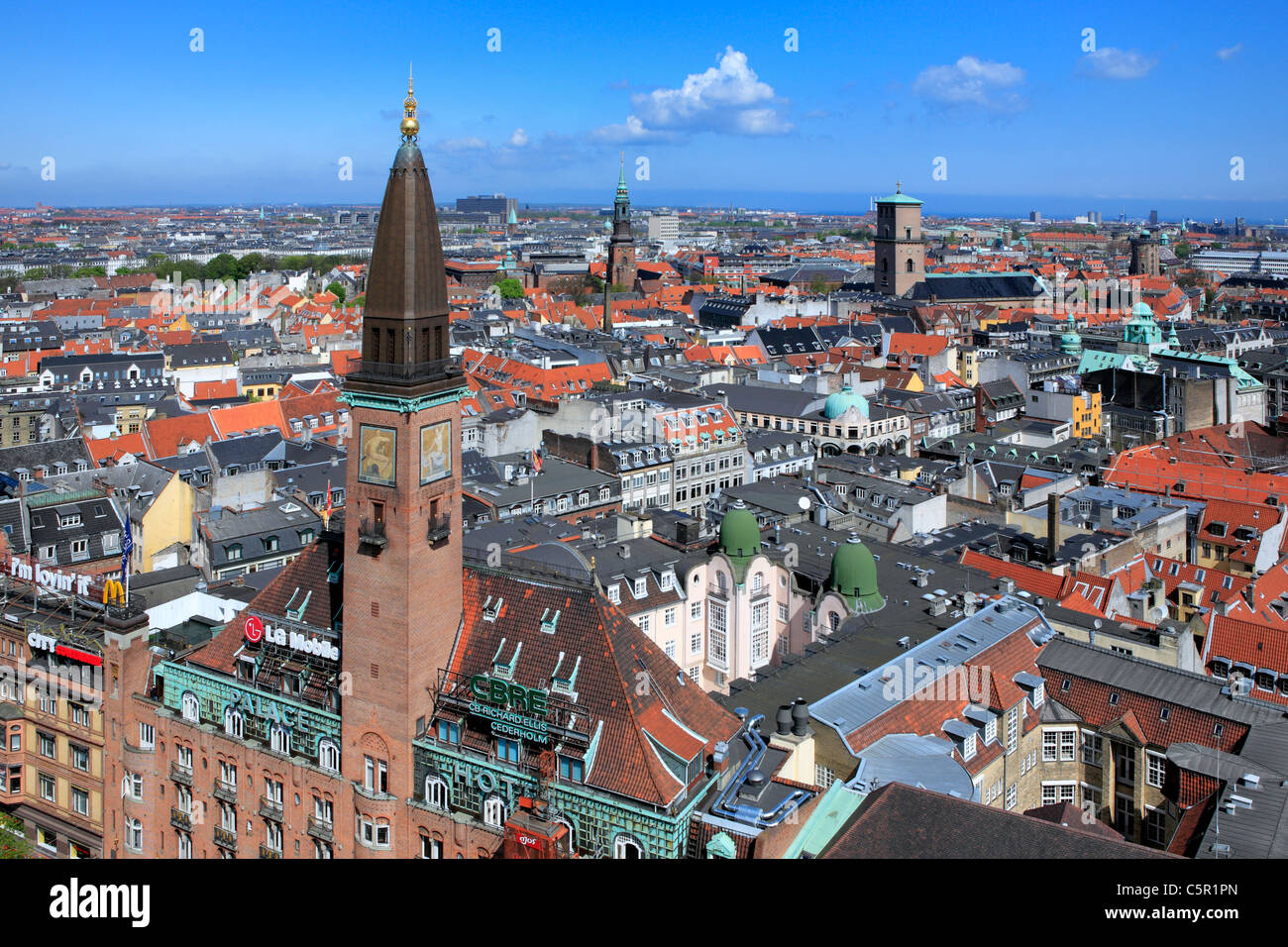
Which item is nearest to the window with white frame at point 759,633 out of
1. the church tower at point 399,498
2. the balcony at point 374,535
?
the church tower at point 399,498

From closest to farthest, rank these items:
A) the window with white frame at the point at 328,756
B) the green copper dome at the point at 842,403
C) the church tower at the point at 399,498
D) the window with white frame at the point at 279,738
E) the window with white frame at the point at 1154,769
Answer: the church tower at the point at 399,498 < the window with white frame at the point at 328,756 < the window with white frame at the point at 279,738 < the window with white frame at the point at 1154,769 < the green copper dome at the point at 842,403

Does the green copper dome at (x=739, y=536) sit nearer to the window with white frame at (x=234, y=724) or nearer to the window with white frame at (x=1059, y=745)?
the window with white frame at (x=1059, y=745)

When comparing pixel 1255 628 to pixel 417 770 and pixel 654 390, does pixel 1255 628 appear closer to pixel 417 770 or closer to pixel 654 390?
pixel 417 770

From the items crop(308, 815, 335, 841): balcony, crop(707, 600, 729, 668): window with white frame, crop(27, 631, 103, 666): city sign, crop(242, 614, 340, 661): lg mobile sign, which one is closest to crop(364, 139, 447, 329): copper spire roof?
crop(242, 614, 340, 661): lg mobile sign

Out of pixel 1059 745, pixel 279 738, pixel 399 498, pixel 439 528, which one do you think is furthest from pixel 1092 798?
pixel 279 738

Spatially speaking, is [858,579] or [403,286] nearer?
[403,286]

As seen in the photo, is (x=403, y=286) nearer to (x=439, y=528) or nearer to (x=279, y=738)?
(x=439, y=528)
